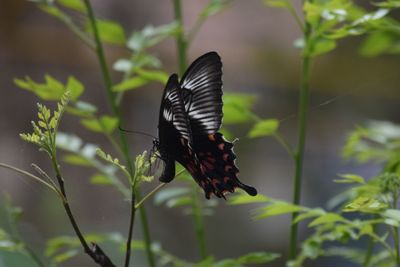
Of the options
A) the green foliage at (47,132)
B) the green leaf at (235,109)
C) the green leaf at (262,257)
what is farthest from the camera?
the green leaf at (235,109)

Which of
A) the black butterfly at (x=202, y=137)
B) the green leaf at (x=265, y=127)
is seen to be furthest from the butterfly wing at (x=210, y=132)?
the green leaf at (x=265, y=127)

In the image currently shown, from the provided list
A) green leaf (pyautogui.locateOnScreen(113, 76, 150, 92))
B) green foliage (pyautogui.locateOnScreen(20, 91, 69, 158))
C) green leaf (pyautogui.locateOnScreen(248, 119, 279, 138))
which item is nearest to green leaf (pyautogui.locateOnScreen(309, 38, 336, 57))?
green leaf (pyautogui.locateOnScreen(248, 119, 279, 138))

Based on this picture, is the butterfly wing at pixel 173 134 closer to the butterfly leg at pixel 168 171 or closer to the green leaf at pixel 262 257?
the butterfly leg at pixel 168 171

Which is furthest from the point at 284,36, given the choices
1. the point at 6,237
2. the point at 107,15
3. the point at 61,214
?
the point at 6,237

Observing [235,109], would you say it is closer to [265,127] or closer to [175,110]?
[265,127]

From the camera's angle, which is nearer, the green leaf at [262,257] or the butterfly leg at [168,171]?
the butterfly leg at [168,171]

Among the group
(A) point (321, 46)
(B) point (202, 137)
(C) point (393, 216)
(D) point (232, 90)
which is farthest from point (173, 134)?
(D) point (232, 90)

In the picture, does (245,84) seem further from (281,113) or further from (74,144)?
(74,144)

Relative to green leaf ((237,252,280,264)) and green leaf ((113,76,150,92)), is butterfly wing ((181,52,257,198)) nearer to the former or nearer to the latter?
green leaf ((237,252,280,264))
